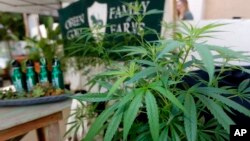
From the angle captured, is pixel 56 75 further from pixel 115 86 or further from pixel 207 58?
pixel 207 58

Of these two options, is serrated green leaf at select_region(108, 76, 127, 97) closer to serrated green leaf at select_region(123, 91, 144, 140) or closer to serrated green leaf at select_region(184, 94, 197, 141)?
serrated green leaf at select_region(123, 91, 144, 140)

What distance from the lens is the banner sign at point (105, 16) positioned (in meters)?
1.85

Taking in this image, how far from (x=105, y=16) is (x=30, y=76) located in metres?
1.04

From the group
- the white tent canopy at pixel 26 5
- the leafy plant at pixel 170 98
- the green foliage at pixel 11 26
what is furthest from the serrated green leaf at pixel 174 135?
the green foliage at pixel 11 26

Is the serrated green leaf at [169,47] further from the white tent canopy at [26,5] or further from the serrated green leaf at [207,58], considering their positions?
the white tent canopy at [26,5]

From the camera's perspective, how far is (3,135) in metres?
1.16

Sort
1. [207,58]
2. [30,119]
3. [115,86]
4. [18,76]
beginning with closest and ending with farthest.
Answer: [207,58] → [115,86] → [30,119] → [18,76]

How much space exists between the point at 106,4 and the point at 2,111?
4.56 ft

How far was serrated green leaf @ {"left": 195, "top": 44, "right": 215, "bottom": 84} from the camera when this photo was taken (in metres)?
0.50

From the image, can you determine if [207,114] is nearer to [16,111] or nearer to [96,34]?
[96,34]

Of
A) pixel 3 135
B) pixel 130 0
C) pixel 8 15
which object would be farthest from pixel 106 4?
pixel 8 15

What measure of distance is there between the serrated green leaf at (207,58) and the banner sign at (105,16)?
1125 mm

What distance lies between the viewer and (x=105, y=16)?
7.61 ft

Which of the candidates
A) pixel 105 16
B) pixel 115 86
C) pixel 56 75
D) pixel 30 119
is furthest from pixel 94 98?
pixel 105 16
